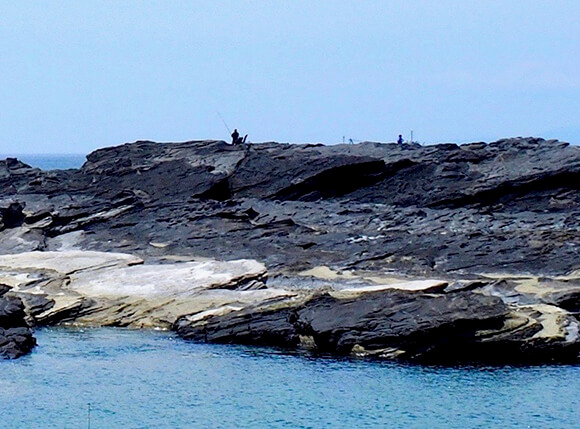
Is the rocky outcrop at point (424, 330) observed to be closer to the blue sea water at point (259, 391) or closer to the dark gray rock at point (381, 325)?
the dark gray rock at point (381, 325)

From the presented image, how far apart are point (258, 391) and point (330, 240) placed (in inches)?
823

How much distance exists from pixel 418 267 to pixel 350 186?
1509cm

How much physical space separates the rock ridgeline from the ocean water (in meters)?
1.26

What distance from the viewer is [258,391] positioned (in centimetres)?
3050

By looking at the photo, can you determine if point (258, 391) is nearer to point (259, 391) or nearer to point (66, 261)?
point (259, 391)

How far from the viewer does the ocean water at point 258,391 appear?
27.7m

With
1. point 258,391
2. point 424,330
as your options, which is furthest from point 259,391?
point 424,330

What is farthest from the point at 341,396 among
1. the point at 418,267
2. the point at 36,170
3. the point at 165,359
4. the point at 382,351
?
the point at 36,170

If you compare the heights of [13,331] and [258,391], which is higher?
[13,331]

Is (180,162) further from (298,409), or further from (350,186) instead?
(298,409)

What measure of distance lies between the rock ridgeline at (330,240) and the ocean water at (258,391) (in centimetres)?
126

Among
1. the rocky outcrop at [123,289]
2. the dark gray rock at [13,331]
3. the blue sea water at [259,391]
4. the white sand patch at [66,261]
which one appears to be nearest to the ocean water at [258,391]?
the blue sea water at [259,391]

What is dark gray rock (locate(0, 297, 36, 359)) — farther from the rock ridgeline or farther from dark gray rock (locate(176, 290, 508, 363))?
dark gray rock (locate(176, 290, 508, 363))

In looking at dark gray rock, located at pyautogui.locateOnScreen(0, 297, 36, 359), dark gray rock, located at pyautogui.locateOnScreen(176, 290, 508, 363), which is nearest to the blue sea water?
dark gray rock, located at pyautogui.locateOnScreen(0, 297, 36, 359)
